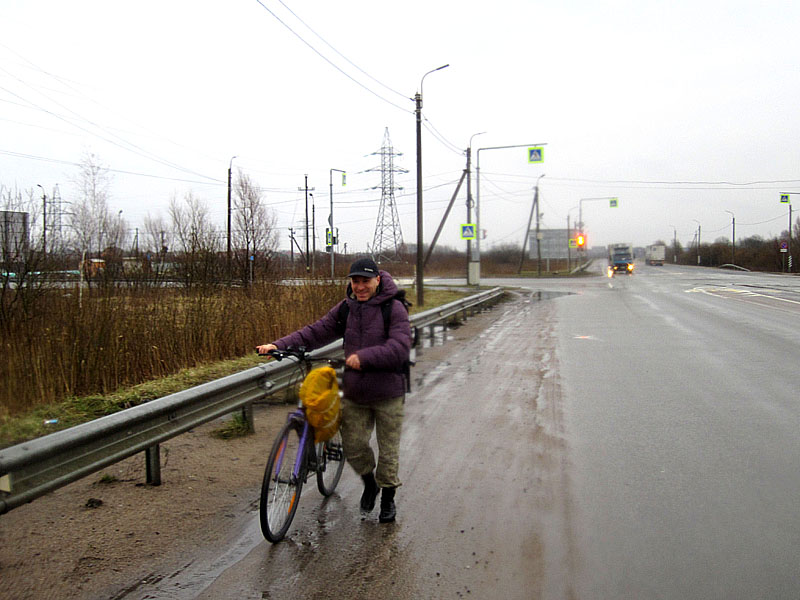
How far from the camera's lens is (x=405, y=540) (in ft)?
13.2

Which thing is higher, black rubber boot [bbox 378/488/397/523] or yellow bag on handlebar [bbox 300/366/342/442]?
yellow bag on handlebar [bbox 300/366/342/442]

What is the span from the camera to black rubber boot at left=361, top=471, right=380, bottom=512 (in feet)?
14.7

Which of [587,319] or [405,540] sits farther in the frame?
[587,319]

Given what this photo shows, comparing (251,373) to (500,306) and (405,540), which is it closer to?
(405,540)

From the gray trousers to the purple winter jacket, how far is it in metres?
0.10

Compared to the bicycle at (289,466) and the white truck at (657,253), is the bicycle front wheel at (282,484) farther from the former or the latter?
the white truck at (657,253)

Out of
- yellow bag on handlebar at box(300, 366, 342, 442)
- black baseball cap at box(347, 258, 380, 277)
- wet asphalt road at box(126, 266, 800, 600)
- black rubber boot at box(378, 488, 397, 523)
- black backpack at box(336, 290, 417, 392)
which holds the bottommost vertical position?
wet asphalt road at box(126, 266, 800, 600)

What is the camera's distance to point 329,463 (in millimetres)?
4918

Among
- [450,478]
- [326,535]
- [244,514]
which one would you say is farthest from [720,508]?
[244,514]

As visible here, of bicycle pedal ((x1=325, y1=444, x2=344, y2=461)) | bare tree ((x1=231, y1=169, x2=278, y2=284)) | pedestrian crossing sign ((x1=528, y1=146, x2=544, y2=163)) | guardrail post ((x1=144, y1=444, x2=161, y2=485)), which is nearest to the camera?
bicycle pedal ((x1=325, y1=444, x2=344, y2=461))

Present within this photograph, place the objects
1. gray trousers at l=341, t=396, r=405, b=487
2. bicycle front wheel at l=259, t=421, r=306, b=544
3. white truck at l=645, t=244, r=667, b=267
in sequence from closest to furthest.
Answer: bicycle front wheel at l=259, t=421, r=306, b=544 < gray trousers at l=341, t=396, r=405, b=487 < white truck at l=645, t=244, r=667, b=267

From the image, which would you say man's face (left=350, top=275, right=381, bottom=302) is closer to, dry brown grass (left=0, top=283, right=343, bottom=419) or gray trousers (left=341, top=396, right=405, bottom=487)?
gray trousers (left=341, top=396, right=405, bottom=487)

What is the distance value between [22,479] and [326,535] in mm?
1740

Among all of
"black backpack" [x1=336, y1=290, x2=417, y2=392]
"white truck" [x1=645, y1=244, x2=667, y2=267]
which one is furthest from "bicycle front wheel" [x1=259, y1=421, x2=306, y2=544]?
"white truck" [x1=645, y1=244, x2=667, y2=267]
